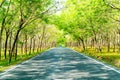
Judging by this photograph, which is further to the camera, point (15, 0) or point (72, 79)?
point (15, 0)

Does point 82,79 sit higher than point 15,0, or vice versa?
point 15,0

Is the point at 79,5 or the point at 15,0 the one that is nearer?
the point at 15,0

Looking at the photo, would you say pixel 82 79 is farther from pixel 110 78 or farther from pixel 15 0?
pixel 15 0

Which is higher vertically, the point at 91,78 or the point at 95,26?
the point at 95,26

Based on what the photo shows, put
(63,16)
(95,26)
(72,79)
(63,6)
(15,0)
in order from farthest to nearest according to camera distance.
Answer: (63,16) → (95,26) → (63,6) → (15,0) → (72,79)

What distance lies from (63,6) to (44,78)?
1740 cm

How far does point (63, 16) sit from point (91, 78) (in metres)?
69.6

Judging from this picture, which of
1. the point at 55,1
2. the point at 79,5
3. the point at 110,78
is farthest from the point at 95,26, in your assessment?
the point at 110,78

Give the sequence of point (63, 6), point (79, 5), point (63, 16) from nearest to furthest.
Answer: point (63, 6) → point (79, 5) → point (63, 16)

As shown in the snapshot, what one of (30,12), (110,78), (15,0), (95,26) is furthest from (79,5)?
(110,78)

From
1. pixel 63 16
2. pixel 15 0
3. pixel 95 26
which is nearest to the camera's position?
pixel 15 0

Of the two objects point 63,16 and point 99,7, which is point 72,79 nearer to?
point 99,7

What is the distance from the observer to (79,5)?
48250 millimetres

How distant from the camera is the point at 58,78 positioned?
1716cm
